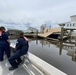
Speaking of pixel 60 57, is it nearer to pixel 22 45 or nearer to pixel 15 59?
pixel 15 59

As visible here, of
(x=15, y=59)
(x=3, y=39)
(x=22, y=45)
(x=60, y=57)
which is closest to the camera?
(x=22, y=45)

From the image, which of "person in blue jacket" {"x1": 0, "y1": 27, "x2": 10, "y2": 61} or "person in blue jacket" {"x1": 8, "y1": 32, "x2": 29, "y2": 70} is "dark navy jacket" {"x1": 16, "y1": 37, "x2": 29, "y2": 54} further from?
"person in blue jacket" {"x1": 0, "y1": 27, "x2": 10, "y2": 61}

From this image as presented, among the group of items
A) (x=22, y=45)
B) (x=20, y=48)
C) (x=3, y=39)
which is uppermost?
(x=3, y=39)

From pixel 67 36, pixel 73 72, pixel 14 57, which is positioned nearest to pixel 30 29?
pixel 67 36

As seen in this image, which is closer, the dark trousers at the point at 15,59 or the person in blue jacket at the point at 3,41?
the dark trousers at the point at 15,59

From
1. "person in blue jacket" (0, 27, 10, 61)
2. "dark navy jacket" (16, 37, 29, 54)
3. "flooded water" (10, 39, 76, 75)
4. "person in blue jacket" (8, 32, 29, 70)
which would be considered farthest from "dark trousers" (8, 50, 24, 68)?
"flooded water" (10, 39, 76, 75)

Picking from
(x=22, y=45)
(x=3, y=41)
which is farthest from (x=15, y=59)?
(x=3, y=41)

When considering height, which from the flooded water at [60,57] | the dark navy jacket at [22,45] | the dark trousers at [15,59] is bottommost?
the flooded water at [60,57]

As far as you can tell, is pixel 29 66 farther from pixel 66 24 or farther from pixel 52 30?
pixel 66 24

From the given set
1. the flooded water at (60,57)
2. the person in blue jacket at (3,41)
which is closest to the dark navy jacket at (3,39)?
the person in blue jacket at (3,41)

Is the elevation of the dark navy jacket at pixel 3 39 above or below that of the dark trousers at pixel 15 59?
above

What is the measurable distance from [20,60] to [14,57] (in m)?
0.49

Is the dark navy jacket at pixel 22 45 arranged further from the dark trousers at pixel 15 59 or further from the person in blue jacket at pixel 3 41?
the person in blue jacket at pixel 3 41

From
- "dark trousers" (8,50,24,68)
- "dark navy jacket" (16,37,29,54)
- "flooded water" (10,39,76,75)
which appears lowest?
"flooded water" (10,39,76,75)
